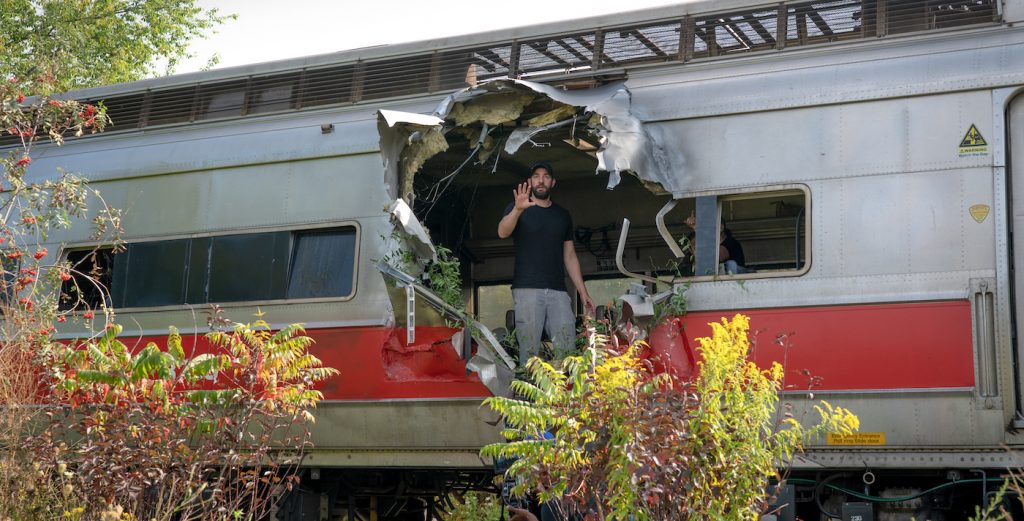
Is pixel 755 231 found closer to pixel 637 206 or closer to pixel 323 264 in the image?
pixel 637 206

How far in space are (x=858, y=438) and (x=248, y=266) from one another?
206 inches

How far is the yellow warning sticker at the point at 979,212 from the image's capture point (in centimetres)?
718

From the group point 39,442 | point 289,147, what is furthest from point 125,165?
point 39,442

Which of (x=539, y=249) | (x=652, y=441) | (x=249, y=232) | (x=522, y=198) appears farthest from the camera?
(x=249, y=232)

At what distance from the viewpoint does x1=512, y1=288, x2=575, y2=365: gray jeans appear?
851 centimetres

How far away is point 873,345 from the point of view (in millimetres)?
7332

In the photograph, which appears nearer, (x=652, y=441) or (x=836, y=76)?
(x=652, y=441)

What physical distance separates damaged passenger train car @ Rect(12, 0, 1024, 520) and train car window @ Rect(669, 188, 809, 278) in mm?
33

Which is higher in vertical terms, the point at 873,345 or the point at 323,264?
the point at 323,264

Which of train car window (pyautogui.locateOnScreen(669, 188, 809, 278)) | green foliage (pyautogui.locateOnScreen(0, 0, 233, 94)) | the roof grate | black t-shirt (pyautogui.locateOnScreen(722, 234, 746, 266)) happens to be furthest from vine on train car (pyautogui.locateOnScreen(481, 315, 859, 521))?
green foliage (pyautogui.locateOnScreen(0, 0, 233, 94))

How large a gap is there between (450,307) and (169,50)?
1493cm

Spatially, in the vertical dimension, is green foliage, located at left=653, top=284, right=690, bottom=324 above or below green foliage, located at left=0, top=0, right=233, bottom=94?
below

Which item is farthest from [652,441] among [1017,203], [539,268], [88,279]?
[88,279]

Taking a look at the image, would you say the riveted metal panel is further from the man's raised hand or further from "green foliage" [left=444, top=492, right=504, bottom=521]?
"green foliage" [left=444, top=492, right=504, bottom=521]
